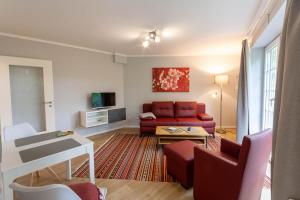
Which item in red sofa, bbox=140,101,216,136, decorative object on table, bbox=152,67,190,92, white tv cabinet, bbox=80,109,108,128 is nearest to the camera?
white tv cabinet, bbox=80,109,108,128

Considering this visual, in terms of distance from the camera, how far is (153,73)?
5164mm

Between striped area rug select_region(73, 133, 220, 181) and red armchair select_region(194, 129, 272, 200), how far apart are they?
2.56 ft

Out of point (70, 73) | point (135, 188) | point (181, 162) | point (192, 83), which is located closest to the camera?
point (181, 162)

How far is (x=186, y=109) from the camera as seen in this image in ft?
15.7

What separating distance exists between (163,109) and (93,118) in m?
1.96

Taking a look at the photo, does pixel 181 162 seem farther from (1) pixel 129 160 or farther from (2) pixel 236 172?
(1) pixel 129 160

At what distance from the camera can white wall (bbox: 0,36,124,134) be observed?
3.32 metres

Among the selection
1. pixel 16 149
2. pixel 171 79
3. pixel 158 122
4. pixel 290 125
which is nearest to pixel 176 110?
pixel 158 122

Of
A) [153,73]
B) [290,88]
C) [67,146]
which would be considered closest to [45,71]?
[67,146]

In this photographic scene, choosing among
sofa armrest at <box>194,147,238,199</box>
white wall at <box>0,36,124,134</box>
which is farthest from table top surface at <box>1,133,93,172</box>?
white wall at <box>0,36,124,134</box>

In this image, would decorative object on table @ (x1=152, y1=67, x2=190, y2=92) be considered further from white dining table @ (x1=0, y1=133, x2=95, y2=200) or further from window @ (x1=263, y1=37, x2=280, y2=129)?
white dining table @ (x1=0, y1=133, x2=95, y2=200)

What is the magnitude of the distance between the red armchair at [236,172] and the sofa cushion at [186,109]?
2.97 meters

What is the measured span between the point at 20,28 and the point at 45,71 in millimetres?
929

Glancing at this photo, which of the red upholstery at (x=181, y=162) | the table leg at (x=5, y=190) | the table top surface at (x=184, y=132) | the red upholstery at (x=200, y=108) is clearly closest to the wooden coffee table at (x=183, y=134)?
the table top surface at (x=184, y=132)
